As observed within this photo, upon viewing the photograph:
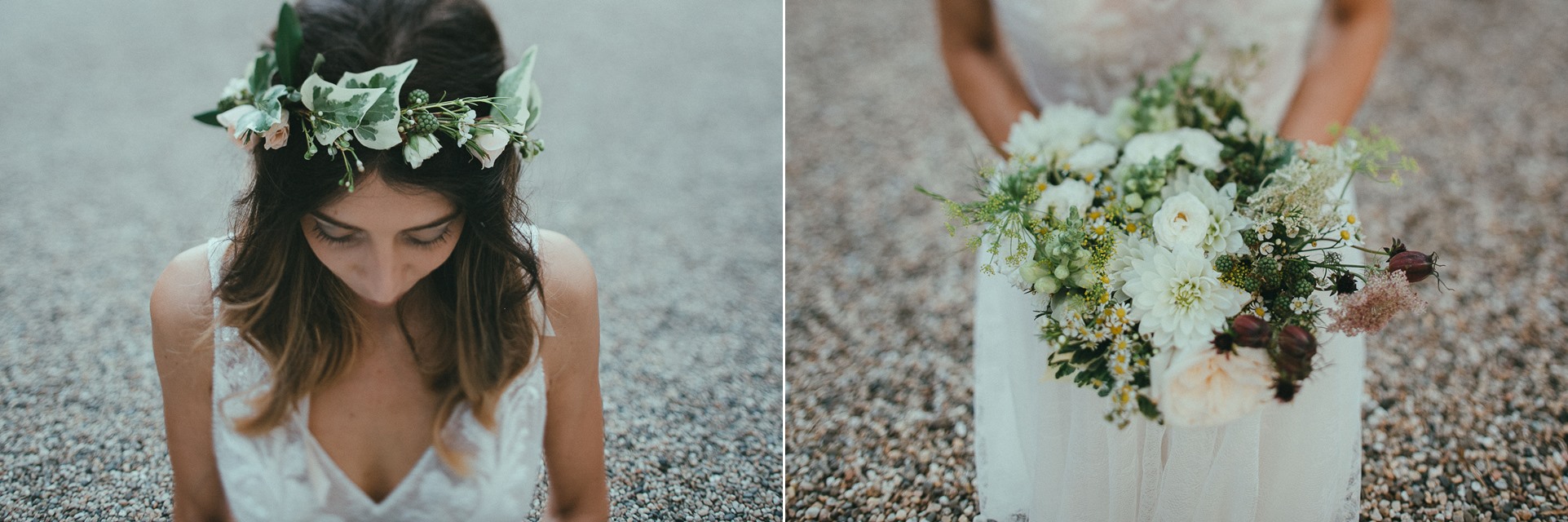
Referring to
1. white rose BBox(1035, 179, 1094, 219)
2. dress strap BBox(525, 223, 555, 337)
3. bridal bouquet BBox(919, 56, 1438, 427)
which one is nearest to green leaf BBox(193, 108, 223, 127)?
dress strap BBox(525, 223, 555, 337)

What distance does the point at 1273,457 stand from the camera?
1760mm

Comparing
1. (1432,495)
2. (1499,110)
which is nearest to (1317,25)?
(1432,495)

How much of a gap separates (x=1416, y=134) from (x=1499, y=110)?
0.42 metres

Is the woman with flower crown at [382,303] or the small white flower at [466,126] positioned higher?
the small white flower at [466,126]

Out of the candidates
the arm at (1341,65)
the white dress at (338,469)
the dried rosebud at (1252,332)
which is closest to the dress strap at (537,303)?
the white dress at (338,469)

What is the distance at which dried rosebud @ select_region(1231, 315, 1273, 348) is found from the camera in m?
1.34

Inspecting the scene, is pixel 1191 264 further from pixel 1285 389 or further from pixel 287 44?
→ pixel 287 44

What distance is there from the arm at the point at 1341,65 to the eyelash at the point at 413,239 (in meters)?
1.77

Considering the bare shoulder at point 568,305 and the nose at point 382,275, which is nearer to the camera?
the nose at point 382,275

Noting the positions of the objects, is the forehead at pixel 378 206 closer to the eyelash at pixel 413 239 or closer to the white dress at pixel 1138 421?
the eyelash at pixel 413 239

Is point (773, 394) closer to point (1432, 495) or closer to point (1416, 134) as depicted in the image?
point (1432, 495)

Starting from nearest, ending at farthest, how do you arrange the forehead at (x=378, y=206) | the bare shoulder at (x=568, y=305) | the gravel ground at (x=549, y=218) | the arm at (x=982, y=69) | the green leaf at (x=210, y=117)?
1. the forehead at (x=378, y=206)
2. the green leaf at (x=210, y=117)
3. the bare shoulder at (x=568, y=305)
4. the gravel ground at (x=549, y=218)
5. the arm at (x=982, y=69)

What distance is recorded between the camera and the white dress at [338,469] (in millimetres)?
1615

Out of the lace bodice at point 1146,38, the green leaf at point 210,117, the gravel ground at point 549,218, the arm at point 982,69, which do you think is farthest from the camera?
the arm at point 982,69
